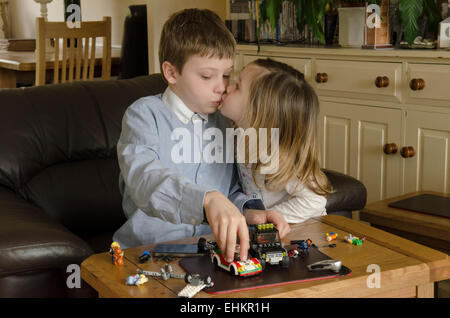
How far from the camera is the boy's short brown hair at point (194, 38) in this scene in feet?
4.62

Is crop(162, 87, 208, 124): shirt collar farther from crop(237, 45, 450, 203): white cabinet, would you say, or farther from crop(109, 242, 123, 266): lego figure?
crop(237, 45, 450, 203): white cabinet

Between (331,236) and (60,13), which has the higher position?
(60,13)

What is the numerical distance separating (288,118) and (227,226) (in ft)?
1.72

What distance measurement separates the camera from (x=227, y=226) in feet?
3.15

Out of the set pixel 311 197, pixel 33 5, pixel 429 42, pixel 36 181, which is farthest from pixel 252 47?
pixel 33 5

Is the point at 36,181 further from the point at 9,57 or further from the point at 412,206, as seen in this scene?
the point at 9,57

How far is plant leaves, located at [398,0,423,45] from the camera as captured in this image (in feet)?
7.70

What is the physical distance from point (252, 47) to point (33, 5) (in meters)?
4.11

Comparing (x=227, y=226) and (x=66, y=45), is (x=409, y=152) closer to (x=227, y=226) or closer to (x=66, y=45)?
(x=227, y=226)

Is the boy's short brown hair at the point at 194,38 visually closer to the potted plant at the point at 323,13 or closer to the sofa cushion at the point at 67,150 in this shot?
the sofa cushion at the point at 67,150

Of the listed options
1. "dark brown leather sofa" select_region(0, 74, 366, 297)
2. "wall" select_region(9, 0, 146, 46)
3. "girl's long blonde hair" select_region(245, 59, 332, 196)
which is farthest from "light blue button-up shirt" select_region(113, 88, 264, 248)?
"wall" select_region(9, 0, 146, 46)

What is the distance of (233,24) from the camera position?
10.4 feet

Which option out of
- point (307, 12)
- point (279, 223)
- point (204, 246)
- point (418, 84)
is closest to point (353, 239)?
point (279, 223)

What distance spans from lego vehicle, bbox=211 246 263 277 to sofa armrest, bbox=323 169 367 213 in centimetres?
91
